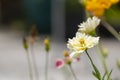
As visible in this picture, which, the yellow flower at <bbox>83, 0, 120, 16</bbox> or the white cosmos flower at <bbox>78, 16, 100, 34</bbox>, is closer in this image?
the white cosmos flower at <bbox>78, 16, 100, 34</bbox>

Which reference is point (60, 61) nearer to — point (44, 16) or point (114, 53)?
point (114, 53)

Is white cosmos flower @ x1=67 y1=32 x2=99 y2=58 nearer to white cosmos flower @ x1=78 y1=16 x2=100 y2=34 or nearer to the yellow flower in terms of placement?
white cosmos flower @ x1=78 y1=16 x2=100 y2=34

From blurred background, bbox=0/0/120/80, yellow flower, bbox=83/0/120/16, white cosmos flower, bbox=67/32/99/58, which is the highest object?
blurred background, bbox=0/0/120/80

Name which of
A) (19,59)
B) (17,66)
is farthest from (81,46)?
(19,59)

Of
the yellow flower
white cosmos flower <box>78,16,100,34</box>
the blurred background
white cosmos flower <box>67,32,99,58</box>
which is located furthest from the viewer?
the blurred background

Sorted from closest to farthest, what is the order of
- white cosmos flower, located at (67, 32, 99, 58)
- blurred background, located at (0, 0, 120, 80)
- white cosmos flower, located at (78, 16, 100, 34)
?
white cosmos flower, located at (67, 32, 99, 58) < white cosmos flower, located at (78, 16, 100, 34) < blurred background, located at (0, 0, 120, 80)

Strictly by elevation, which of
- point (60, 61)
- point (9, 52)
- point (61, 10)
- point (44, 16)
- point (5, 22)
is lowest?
point (60, 61)

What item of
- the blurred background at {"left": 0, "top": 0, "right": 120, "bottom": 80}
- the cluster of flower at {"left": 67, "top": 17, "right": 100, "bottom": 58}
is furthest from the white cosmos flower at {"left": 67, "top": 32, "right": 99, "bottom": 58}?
the blurred background at {"left": 0, "top": 0, "right": 120, "bottom": 80}

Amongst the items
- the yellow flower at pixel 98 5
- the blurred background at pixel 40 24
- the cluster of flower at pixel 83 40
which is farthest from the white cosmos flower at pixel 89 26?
the blurred background at pixel 40 24

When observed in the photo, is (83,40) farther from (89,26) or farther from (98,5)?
(98,5)
